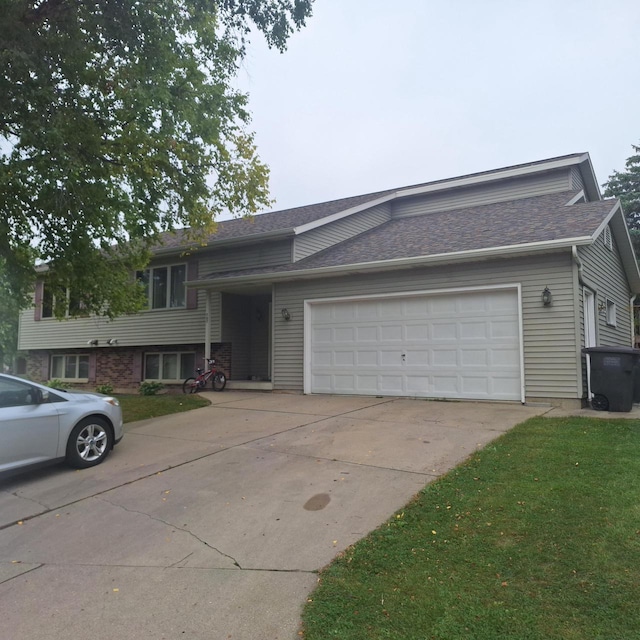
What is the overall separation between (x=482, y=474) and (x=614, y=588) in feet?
7.38

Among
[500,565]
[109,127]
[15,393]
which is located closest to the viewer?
A: [500,565]

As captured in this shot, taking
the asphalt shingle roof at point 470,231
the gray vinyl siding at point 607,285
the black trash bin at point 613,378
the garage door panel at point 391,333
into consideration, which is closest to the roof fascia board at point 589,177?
the asphalt shingle roof at point 470,231

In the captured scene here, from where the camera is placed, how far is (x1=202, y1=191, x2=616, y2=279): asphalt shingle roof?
10.1m

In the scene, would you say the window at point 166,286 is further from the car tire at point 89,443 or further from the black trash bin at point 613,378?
the black trash bin at point 613,378

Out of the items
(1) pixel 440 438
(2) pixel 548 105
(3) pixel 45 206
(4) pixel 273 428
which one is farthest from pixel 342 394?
(2) pixel 548 105

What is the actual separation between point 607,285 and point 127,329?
45.6ft

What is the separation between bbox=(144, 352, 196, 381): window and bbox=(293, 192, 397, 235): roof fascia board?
204 inches

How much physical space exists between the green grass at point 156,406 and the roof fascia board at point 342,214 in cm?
498

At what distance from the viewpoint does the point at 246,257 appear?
14.1 meters

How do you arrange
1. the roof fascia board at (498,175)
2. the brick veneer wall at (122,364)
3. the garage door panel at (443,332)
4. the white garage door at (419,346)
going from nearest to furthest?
the white garage door at (419,346) → the garage door panel at (443,332) → the roof fascia board at (498,175) → the brick veneer wall at (122,364)

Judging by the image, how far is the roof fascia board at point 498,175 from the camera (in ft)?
46.6

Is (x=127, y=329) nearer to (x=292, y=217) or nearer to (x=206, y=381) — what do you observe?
(x=206, y=381)

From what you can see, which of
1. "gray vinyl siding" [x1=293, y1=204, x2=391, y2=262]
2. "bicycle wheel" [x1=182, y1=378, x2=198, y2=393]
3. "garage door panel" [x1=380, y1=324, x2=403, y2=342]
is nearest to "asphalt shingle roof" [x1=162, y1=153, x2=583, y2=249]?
"gray vinyl siding" [x1=293, y1=204, x2=391, y2=262]

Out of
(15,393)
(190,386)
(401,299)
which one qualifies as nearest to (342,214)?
(401,299)
